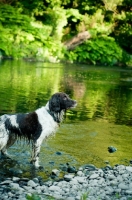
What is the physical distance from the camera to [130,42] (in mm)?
35438

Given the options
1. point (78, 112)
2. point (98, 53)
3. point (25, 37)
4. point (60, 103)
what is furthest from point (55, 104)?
point (98, 53)

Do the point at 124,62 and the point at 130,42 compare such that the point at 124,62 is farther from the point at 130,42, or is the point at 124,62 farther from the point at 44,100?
the point at 44,100

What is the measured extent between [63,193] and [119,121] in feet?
20.1

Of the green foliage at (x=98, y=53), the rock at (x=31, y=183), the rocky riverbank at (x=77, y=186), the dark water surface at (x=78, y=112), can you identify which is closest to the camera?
the rocky riverbank at (x=77, y=186)

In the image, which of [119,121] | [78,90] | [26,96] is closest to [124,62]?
[78,90]

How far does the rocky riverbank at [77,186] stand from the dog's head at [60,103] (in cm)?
97

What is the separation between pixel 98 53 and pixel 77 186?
27121 mm

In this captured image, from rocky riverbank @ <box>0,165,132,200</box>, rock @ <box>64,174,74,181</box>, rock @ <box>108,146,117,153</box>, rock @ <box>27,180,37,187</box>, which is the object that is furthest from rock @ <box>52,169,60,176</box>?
rock @ <box>108,146,117,153</box>

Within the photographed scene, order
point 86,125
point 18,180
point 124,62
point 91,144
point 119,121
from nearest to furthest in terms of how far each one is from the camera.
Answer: point 18,180 < point 91,144 < point 86,125 < point 119,121 < point 124,62

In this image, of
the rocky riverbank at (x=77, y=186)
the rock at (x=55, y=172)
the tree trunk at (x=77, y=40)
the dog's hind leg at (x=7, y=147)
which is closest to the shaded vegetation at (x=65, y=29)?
the tree trunk at (x=77, y=40)

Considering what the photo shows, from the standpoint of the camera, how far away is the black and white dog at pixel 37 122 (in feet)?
23.6

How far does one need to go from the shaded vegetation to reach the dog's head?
67.5 feet

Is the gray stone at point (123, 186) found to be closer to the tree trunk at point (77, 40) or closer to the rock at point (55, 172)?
the rock at point (55, 172)

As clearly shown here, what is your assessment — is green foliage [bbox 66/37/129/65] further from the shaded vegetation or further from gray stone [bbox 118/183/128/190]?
gray stone [bbox 118/183/128/190]
